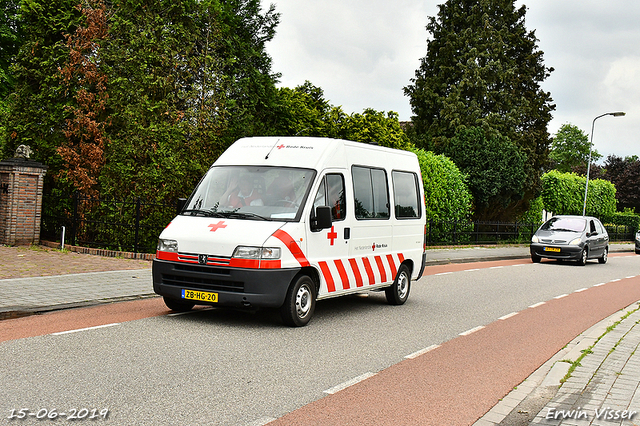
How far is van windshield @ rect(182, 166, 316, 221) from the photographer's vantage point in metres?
8.59

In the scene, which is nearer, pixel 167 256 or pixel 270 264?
pixel 270 264

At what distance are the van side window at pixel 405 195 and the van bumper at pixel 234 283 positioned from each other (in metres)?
3.43

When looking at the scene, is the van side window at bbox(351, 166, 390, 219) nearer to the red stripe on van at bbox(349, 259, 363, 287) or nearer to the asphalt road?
the red stripe on van at bbox(349, 259, 363, 287)

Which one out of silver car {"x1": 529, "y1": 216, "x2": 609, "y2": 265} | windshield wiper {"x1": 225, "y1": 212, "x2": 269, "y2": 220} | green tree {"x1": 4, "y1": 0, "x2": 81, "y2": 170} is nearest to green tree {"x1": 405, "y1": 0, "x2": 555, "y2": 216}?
silver car {"x1": 529, "y1": 216, "x2": 609, "y2": 265}

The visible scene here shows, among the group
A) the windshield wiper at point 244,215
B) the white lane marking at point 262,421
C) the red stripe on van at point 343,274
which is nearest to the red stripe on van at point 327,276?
the red stripe on van at point 343,274

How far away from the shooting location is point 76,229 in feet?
55.4

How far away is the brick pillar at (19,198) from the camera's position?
635 inches

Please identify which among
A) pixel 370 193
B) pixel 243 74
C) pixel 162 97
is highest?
pixel 243 74

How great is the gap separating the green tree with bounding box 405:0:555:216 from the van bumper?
3041cm

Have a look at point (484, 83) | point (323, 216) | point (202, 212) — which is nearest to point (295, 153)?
point (323, 216)

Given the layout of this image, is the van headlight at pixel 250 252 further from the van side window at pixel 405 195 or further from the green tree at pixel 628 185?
the green tree at pixel 628 185

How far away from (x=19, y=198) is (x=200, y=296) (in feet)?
33.2

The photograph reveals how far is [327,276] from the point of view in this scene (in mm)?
9062

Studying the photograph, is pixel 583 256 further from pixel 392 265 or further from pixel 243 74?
pixel 392 265
